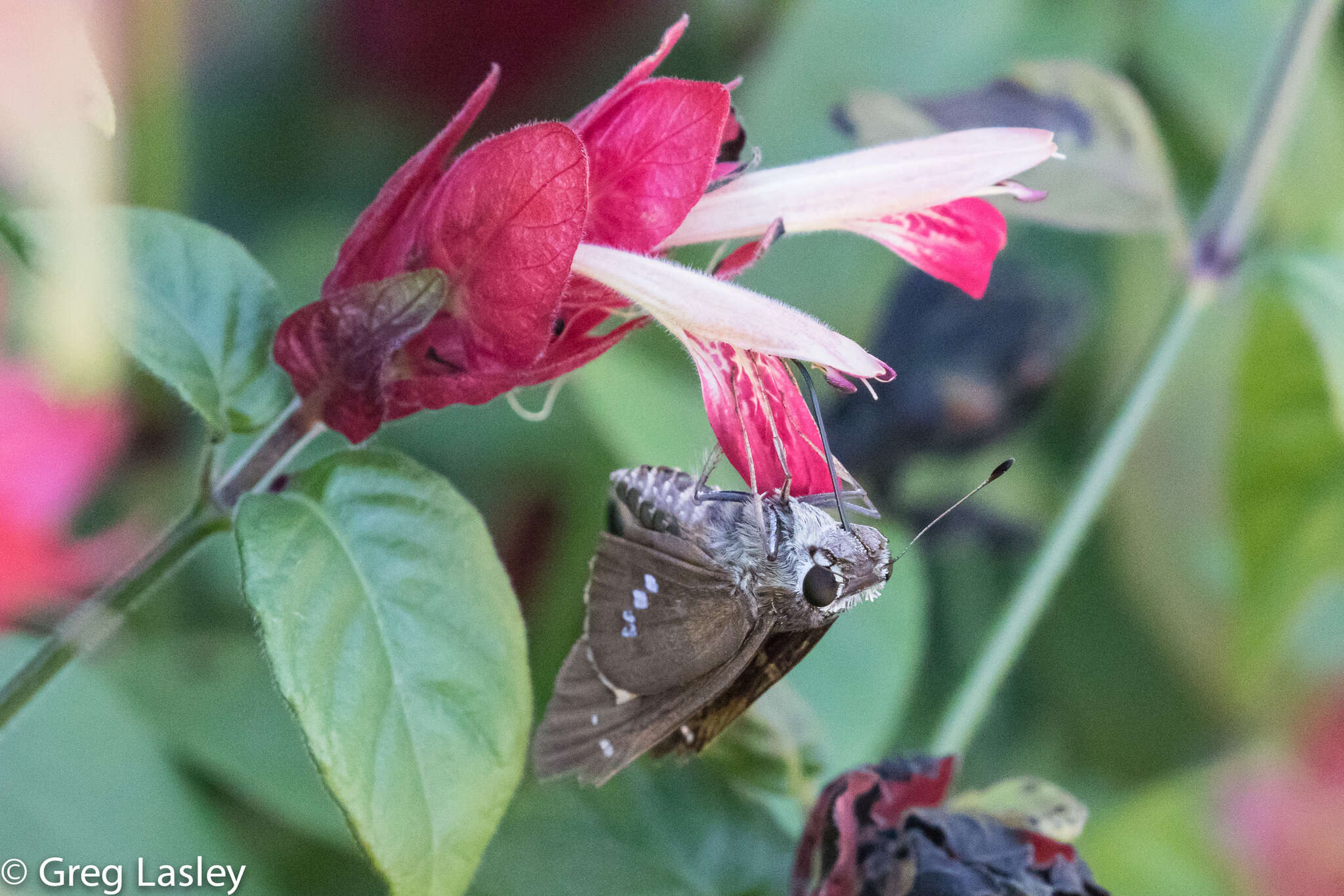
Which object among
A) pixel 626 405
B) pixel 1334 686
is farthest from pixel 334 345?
pixel 1334 686

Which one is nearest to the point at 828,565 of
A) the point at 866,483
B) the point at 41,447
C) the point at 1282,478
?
the point at 866,483

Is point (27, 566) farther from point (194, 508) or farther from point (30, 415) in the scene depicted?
point (194, 508)

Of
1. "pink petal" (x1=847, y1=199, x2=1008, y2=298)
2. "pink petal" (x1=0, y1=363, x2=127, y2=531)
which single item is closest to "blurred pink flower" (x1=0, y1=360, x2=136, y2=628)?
"pink petal" (x1=0, y1=363, x2=127, y2=531)

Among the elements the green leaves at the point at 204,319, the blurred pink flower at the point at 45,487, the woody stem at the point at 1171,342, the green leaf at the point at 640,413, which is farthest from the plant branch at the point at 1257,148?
the blurred pink flower at the point at 45,487

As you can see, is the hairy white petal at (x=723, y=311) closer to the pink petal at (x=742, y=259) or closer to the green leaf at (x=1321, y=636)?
the pink petal at (x=742, y=259)

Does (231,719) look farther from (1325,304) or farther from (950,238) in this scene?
(1325,304)
